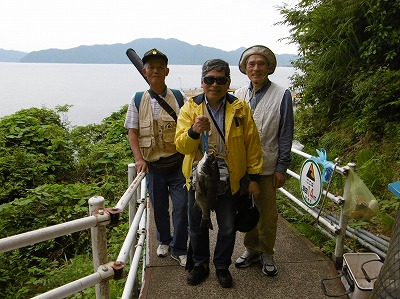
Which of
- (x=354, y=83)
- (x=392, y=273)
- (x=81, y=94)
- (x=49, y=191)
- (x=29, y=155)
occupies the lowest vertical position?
(x=81, y=94)

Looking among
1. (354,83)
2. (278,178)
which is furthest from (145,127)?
(354,83)

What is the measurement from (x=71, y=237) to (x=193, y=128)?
13.9ft

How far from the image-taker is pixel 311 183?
11.2ft

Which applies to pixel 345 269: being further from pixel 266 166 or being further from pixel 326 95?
pixel 326 95

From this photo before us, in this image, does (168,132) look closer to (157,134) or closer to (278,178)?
(157,134)

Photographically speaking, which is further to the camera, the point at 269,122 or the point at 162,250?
the point at 162,250

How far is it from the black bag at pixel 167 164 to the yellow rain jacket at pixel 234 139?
0.44 metres

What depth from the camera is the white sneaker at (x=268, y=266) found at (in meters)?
3.04

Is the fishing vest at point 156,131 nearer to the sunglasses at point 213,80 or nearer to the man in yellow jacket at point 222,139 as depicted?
the man in yellow jacket at point 222,139

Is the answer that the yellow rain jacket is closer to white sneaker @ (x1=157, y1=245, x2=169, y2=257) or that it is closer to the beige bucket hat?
the beige bucket hat

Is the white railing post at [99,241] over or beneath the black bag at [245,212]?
over

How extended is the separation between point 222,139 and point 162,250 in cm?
158

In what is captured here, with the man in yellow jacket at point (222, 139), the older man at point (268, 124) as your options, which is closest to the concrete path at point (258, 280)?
the older man at point (268, 124)

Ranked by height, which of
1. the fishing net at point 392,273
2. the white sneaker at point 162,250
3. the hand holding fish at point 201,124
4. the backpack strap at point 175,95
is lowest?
the white sneaker at point 162,250
